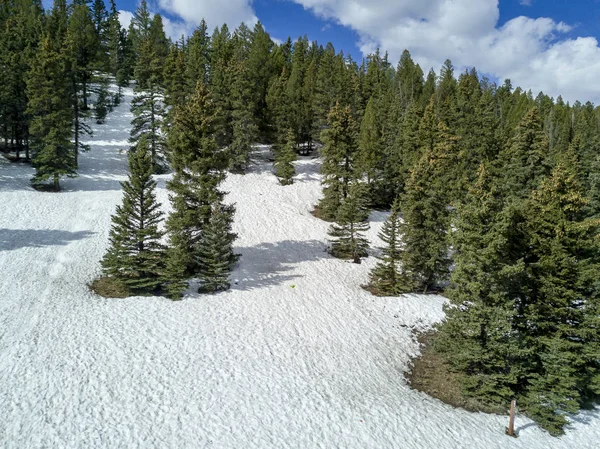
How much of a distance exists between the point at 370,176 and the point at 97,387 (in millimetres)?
35022

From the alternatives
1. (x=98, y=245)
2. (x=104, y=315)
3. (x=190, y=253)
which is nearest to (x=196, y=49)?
(x=98, y=245)

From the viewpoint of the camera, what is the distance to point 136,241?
20.8m

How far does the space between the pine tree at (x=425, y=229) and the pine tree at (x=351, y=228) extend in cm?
425

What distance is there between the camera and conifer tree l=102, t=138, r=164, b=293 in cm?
2044

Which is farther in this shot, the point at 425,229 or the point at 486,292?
the point at 425,229

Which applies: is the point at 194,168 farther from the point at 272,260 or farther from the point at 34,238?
the point at 34,238

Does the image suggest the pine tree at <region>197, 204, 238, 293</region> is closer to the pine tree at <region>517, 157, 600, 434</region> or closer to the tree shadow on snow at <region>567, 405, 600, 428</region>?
the pine tree at <region>517, 157, 600, 434</region>

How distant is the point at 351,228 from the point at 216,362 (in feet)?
55.2

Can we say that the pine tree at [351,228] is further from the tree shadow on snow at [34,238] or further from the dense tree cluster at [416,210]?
the tree shadow on snow at [34,238]

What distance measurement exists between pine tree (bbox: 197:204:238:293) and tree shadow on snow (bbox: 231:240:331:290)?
1.51 meters

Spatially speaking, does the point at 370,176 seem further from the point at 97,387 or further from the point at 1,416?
the point at 1,416

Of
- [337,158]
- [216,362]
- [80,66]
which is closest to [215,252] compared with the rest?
[216,362]

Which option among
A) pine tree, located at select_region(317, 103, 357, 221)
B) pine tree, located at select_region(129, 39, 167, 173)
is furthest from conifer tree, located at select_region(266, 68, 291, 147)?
pine tree, located at select_region(129, 39, 167, 173)

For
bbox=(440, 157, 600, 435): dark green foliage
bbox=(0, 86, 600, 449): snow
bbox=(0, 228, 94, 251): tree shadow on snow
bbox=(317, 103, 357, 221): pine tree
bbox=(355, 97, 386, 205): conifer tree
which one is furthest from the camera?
bbox=(355, 97, 386, 205): conifer tree
